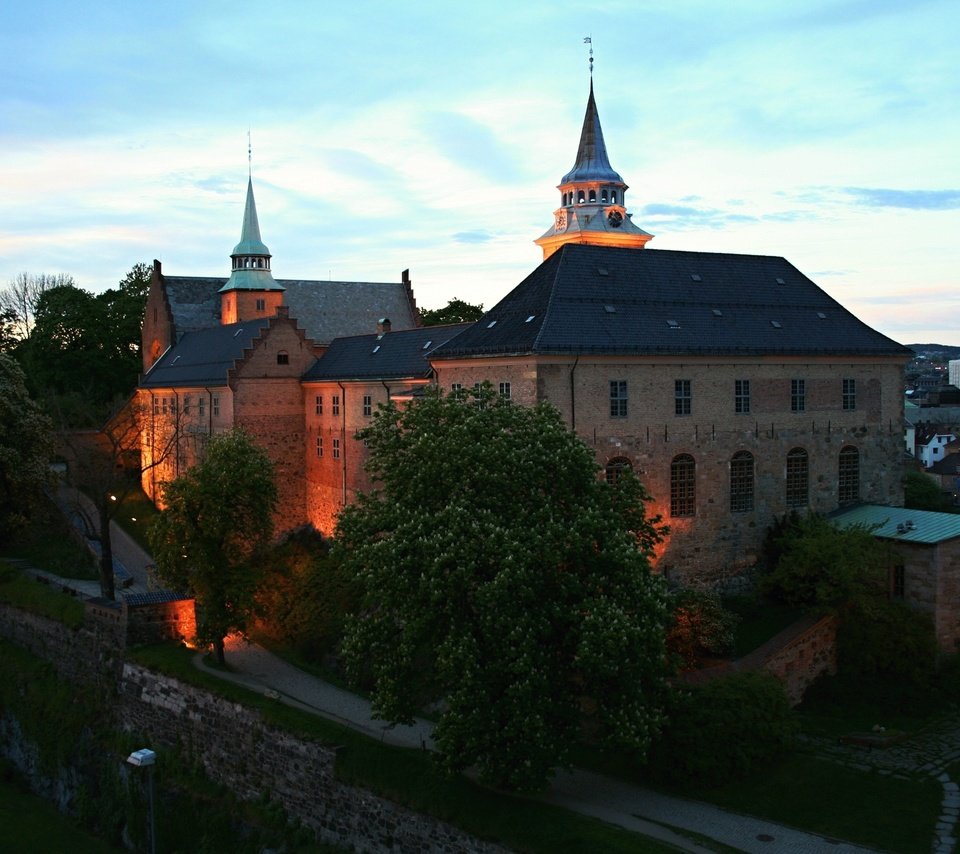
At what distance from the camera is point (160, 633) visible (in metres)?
37.7

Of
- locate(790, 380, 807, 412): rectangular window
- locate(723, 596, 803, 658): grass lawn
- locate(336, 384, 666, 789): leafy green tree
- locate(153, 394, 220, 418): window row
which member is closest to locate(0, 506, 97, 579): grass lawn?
locate(153, 394, 220, 418): window row

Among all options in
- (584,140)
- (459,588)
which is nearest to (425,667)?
(459,588)

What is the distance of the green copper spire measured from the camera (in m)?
68.0

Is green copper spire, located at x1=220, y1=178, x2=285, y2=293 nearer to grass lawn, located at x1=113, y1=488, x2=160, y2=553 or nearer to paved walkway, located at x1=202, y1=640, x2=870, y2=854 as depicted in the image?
grass lawn, located at x1=113, y1=488, x2=160, y2=553

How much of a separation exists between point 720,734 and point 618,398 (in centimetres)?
1328

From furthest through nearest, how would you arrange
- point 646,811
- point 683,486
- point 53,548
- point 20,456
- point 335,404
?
point 53,548, point 335,404, point 20,456, point 683,486, point 646,811

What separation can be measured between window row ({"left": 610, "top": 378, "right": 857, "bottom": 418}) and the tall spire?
32.6 meters

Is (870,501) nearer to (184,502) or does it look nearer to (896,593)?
(896,593)

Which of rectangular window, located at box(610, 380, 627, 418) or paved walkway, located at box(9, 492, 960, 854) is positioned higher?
rectangular window, located at box(610, 380, 627, 418)

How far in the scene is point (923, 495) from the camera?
50.0 metres

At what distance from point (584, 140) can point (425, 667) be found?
179ft

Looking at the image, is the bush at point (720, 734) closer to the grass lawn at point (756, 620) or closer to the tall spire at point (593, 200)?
the grass lawn at point (756, 620)

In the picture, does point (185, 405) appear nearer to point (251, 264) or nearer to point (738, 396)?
point (251, 264)

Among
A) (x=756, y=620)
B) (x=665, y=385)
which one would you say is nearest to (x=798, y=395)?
(x=665, y=385)
